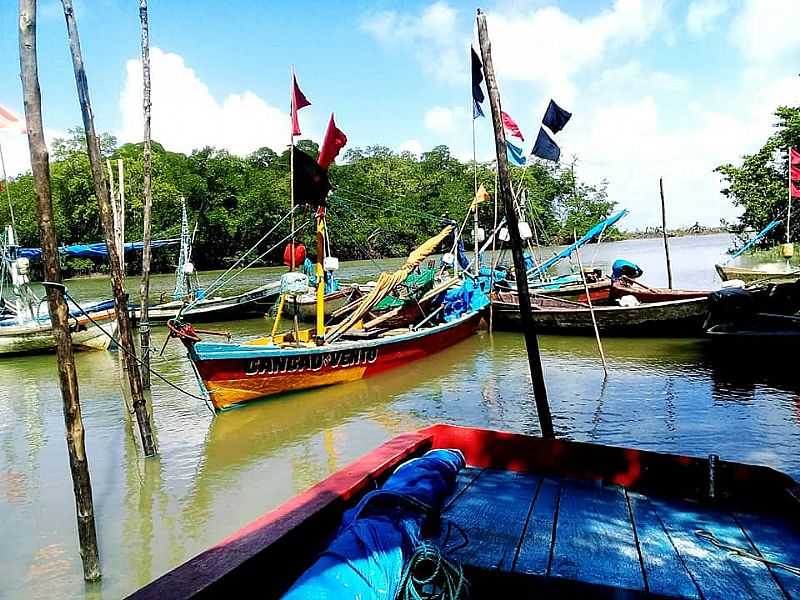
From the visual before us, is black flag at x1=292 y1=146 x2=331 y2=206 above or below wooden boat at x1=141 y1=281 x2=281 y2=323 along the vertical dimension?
above

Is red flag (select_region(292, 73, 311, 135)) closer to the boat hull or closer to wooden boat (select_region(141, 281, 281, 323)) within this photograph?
the boat hull

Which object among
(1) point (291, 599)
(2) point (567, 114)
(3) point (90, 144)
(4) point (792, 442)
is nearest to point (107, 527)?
(3) point (90, 144)

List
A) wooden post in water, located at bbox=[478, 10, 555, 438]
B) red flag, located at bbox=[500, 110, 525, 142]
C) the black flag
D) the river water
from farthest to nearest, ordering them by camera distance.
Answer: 1. red flag, located at bbox=[500, 110, 525, 142]
2. the black flag
3. wooden post in water, located at bbox=[478, 10, 555, 438]
4. the river water

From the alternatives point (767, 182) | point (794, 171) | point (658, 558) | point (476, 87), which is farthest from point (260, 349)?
point (767, 182)

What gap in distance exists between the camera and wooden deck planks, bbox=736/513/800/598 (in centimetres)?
260

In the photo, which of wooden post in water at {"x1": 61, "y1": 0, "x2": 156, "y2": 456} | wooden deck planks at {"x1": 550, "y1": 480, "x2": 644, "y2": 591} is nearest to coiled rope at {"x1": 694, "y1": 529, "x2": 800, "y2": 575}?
wooden deck planks at {"x1": 550, "y1": 480, "x2": 644, "y2": 591}

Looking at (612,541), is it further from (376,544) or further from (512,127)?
(512,127)

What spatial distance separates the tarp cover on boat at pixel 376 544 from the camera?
7.64ft

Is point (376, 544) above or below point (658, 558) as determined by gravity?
above

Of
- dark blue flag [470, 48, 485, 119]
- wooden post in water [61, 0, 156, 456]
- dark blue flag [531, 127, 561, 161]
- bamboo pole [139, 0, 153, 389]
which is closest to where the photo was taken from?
wooden post in water [61, 0, 156, 456]

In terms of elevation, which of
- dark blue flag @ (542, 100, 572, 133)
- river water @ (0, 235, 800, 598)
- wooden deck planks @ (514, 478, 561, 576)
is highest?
dark blue flag @ (542, 100, 572, 133)

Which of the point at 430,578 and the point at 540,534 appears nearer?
the point at 430,578

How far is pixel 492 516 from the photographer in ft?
10.8

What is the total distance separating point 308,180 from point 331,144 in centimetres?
66
